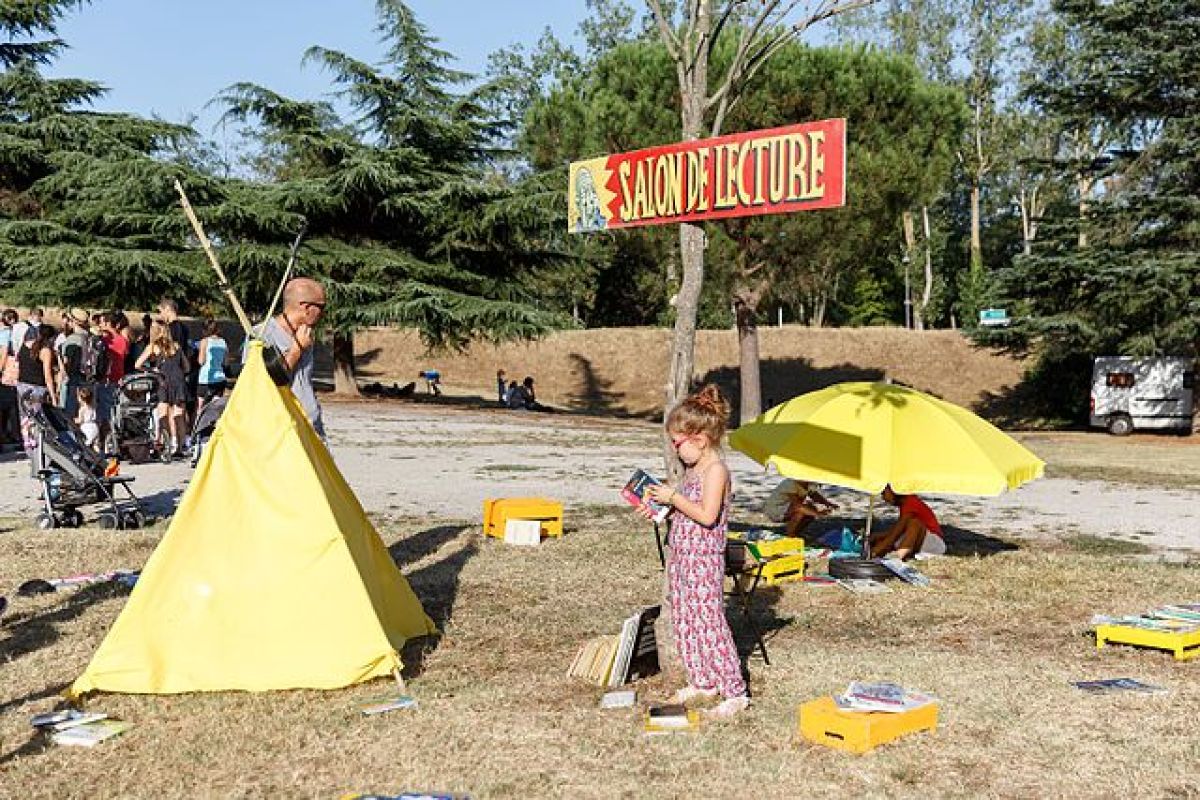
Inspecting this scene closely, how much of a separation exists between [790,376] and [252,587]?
120 feet

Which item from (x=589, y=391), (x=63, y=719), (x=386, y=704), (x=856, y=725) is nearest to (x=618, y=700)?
(x=386, y=704)

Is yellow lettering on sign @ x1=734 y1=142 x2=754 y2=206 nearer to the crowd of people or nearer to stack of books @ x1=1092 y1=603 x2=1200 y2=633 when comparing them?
stack of books @ x1=1092 y1=603 x2=1200 y2=633

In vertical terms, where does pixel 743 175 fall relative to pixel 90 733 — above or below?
above

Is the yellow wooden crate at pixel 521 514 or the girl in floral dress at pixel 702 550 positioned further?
the yellow wooden crate at pixel 521 514

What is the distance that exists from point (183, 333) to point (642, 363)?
28928mm

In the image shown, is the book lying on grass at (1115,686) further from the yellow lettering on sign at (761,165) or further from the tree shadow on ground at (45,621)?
the tree shadow on ground at (45,621)

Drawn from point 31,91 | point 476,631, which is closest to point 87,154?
Result: point 31,91

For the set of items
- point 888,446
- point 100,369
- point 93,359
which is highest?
point 93,359

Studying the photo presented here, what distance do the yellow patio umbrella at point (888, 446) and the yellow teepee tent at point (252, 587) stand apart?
3516mm

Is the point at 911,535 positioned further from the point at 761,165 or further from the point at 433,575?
the point at 761,165

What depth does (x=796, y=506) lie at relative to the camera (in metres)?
10.3

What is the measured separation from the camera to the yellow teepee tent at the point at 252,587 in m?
5.80

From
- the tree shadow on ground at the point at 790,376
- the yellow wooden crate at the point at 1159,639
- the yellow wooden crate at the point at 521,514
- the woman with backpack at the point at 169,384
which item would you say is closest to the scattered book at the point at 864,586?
the yellow wooden crate at the point at 1159,639

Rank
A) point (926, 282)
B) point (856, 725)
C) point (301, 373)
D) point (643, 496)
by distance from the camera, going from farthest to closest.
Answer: point (926, 282)
point (301, 373)
point (643, 496)
point (856, 725)
